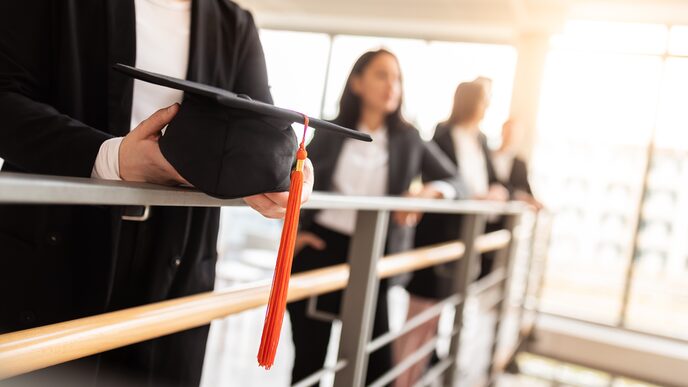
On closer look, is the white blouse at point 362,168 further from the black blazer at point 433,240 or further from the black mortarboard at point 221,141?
the black mortarboard at point 221,141

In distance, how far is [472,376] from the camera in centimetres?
301

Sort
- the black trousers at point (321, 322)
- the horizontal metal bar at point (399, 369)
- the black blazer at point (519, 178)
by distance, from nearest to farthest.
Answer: the horizontal metal bar at point (399, 369) → the black trousers at point (321, 322) → the black blazer at point (519, 178)

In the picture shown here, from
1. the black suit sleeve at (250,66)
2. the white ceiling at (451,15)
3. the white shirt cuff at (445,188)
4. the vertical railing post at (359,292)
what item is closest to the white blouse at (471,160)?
the white shirt cuff at (445,188)

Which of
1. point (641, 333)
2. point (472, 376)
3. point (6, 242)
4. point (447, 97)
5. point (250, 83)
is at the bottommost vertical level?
point (641, 333)

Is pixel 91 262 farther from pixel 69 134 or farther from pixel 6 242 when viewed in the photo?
pixel 69 134

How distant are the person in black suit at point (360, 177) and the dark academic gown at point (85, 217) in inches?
43.8

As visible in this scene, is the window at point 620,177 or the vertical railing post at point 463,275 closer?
the vertical railing post at point 463,275

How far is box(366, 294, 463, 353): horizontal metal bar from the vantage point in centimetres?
152

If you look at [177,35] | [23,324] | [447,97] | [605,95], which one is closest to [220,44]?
[177,35]

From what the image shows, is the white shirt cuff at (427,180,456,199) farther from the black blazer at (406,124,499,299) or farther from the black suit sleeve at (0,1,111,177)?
the black suit sleeve at (0,1,111,177)

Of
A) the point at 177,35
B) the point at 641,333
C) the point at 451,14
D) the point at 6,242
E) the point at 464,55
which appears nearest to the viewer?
the point at 6,242

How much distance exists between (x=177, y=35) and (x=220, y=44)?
0.27ft

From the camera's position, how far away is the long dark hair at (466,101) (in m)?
3.10

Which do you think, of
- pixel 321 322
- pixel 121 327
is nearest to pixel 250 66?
pixel 121 327
